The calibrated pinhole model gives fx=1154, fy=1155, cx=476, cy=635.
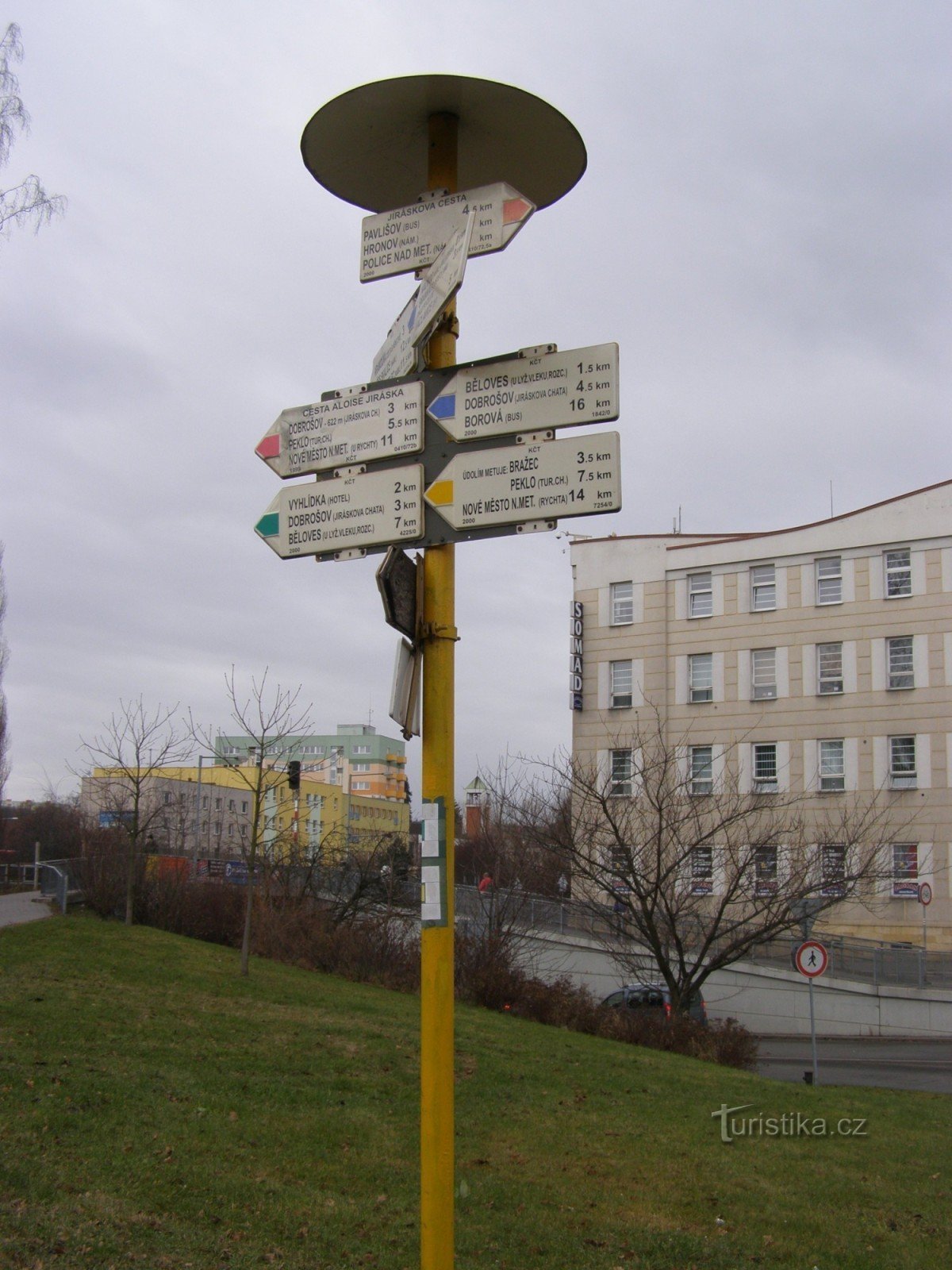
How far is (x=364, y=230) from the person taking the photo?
16.4ft

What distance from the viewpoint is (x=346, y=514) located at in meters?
4.54

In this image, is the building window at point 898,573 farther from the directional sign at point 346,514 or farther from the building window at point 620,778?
the directional sign at point 346,514

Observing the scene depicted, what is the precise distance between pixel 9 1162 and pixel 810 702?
1643 inches

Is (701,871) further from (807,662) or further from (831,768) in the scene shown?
(807,662)

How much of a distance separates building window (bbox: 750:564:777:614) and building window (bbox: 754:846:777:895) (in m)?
23.6

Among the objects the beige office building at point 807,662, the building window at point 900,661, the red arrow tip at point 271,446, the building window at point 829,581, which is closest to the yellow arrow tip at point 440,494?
the red arrow tip at point 271,446

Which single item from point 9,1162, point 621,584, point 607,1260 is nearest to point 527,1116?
point 607,1260

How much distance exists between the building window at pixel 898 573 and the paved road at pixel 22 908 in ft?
104

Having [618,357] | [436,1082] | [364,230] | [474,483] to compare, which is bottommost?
[436,1082]

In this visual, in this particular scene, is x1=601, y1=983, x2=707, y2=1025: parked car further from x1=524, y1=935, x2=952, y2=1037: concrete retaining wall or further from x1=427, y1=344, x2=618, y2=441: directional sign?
x1=427, y1=344, x2=618, y2=441: directional sign

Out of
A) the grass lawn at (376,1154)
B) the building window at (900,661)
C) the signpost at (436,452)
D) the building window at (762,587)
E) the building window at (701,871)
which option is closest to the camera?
the signpost at (436,452)

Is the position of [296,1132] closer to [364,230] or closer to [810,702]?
[364,230]

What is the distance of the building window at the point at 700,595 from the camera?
4844 centimetres

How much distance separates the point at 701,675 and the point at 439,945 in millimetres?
45183
